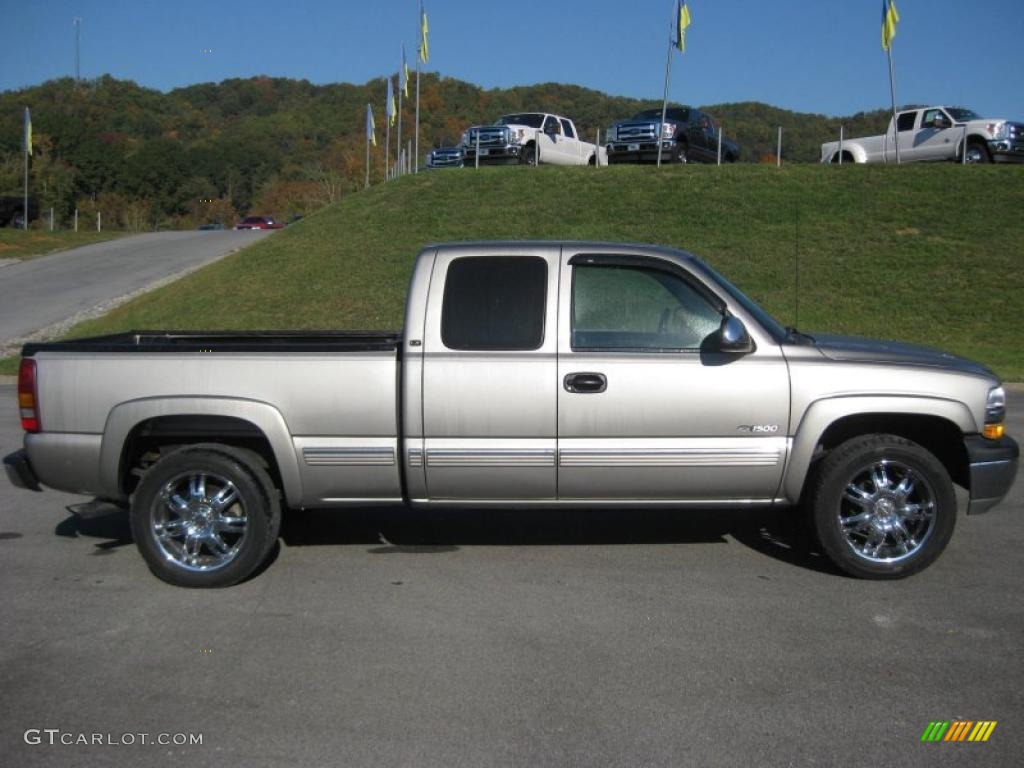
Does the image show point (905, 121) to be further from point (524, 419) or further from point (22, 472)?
point (22, 472)

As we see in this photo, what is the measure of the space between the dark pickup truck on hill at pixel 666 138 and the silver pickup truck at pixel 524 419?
2404 cm

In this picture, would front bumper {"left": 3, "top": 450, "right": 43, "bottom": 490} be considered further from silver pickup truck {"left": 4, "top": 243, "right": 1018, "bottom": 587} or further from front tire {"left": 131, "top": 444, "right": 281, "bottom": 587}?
front tire {"left": 131, "top": 444, "right": 281, "bottom": 587}

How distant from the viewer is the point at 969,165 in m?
25.9

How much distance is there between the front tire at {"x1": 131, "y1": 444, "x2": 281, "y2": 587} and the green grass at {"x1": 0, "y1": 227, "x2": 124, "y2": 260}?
3154 centimetres

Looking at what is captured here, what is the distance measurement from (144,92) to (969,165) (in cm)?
9823

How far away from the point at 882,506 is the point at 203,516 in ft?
12.8

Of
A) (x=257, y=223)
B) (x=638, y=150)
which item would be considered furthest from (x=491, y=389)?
(x=257, y=223)

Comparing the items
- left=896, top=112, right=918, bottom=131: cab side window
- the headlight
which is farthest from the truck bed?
left=896, top=112, right=918, bottom=131: cab side window

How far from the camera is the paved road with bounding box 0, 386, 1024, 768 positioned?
3910 millimetres

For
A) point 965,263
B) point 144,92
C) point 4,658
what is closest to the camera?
point 4,658

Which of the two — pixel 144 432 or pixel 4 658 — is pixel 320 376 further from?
pixel 4 658

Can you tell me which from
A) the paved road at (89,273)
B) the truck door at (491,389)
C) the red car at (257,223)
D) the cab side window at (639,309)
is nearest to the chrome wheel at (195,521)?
the truck door at (491,389)

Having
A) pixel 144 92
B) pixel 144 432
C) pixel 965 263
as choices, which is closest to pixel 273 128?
pixel 144 92

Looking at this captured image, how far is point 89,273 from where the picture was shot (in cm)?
2914
